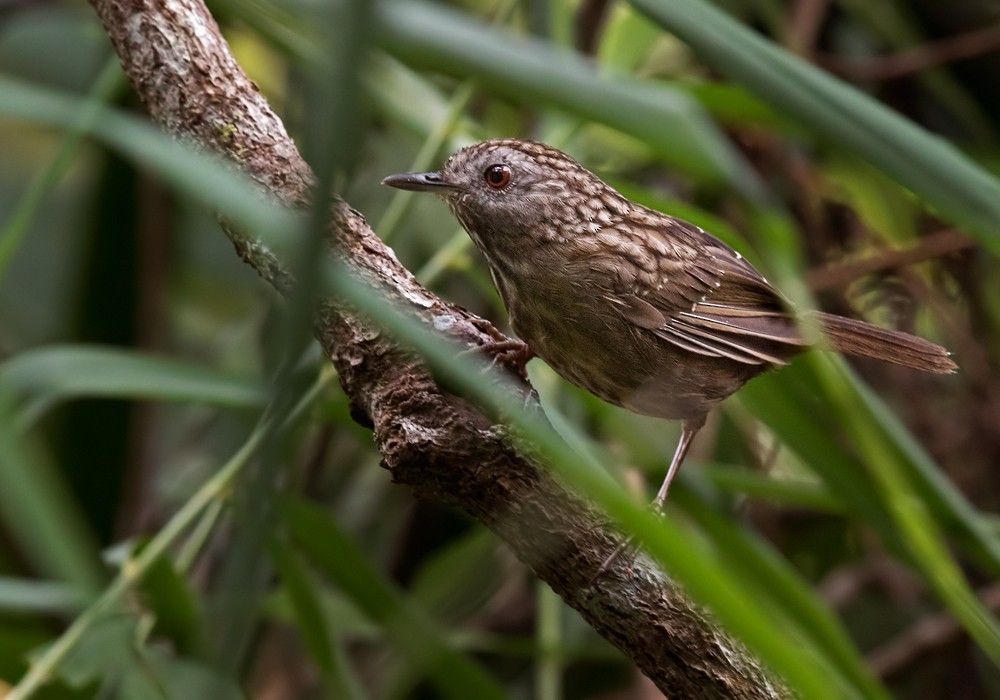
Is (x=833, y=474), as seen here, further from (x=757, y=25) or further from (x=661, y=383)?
(x=757, y=25)

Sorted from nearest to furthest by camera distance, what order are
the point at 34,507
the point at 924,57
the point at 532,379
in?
1. the point at 34,507
2. the point at 532,379
3. the point at 924,57

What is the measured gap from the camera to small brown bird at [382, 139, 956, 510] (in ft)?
9.25

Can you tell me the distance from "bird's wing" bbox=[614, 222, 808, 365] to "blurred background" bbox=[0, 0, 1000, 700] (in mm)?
136

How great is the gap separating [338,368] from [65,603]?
3.62 feet

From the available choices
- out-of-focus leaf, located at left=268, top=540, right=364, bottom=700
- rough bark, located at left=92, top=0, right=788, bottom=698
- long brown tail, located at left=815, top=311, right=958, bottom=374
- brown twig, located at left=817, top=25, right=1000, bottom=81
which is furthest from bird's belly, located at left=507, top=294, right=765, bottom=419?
brown twig, located at left=817, top=25, right=1000, bottom=81

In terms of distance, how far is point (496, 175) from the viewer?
295 centimetres

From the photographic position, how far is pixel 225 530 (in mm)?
4441

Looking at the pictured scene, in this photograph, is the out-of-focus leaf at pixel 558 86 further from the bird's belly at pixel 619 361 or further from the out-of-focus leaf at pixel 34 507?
the out-of-focus leaf at pixel 34 507

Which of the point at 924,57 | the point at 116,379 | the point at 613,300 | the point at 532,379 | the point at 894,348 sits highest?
the point at 924,57

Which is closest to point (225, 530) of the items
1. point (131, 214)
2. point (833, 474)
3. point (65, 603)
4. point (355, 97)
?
point (131, 214)

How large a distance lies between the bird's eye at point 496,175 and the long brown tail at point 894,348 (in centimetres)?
89

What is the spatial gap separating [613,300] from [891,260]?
199cm

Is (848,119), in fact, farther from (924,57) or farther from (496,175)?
(924,57)

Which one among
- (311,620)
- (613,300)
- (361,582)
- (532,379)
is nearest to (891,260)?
(532,379)
